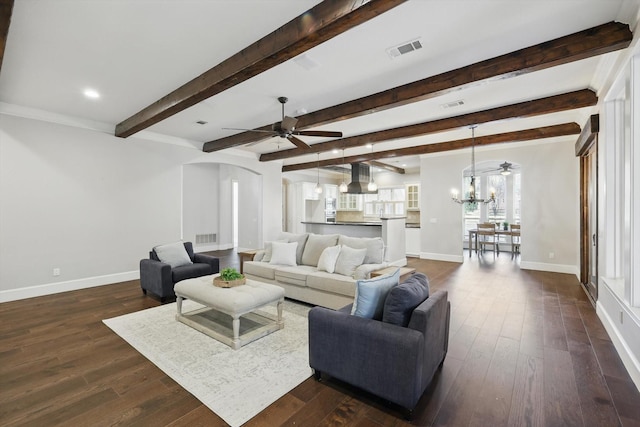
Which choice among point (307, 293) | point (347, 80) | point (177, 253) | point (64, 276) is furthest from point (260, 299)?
point (64, 276)

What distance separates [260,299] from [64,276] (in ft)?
13.4

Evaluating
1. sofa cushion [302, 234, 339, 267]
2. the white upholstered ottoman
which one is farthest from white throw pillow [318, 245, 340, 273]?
the white upholstered ottoman

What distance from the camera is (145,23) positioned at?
251 cm

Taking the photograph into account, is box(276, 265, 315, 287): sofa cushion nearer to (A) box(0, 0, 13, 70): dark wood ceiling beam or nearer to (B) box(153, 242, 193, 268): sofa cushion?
(B) box(153, 242, 193, 268): sofa cushion

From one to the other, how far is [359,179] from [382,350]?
303 inches

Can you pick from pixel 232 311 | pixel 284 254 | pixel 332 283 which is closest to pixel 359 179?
pixel 284 254

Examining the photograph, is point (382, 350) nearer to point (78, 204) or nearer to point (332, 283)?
point (332, 283)

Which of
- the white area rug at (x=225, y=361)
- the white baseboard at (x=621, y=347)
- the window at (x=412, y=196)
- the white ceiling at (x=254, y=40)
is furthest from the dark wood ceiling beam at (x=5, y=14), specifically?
the window at (x=412, y=196)

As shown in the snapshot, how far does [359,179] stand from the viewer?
30.8 ft

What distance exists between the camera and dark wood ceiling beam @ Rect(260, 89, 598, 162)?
156 inches

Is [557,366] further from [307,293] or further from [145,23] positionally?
[145,23]

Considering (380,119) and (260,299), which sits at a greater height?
(380,119)

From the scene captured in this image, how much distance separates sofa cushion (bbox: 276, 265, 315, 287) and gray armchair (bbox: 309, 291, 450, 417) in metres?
1.78

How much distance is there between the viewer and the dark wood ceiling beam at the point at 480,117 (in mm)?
3971
